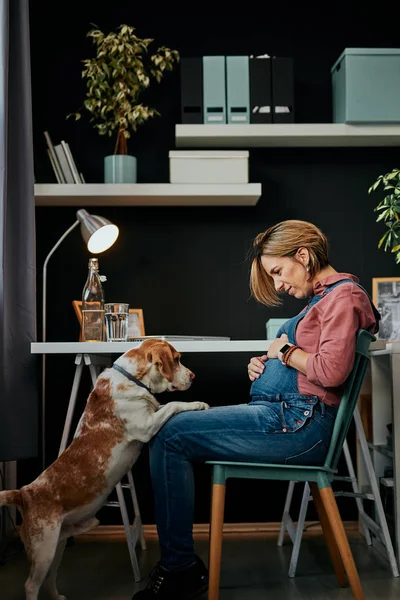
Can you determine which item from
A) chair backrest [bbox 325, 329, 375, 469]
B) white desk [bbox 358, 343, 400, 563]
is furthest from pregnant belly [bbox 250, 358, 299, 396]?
white desk [bbox 358, 343, 400, 563]

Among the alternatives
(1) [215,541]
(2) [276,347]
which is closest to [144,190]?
(2) [276,347]

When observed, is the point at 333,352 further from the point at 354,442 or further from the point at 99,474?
the point at 354,442

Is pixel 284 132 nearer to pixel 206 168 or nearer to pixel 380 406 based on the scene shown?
pixel 206 168

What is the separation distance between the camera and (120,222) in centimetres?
344

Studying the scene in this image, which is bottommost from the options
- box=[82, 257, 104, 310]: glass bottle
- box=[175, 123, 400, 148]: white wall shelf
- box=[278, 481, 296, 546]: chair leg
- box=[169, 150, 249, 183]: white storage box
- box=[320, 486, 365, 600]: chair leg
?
box=[278, 481, 296, 546]: chair leg

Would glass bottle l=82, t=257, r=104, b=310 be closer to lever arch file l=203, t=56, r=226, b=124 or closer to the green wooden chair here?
lever arch file l=203, t=56, r=226, b=124

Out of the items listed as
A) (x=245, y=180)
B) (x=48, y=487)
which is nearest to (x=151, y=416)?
(x=48, y=487)

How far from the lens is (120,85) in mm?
3188

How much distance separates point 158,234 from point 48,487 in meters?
1.59

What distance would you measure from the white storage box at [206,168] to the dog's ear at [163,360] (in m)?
1.16

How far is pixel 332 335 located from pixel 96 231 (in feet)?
4.30

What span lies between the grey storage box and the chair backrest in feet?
4.99

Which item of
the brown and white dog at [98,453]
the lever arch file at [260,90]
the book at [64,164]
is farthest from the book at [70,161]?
the brown and white dog at [98,453]

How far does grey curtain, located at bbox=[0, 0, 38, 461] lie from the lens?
252 cm
